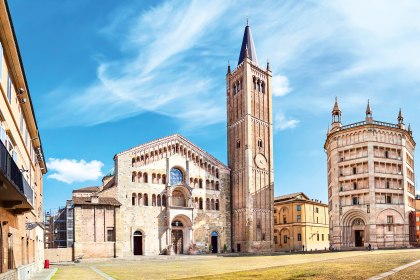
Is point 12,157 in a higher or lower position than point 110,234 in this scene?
higher

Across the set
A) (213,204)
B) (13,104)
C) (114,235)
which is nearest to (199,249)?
(213,204)

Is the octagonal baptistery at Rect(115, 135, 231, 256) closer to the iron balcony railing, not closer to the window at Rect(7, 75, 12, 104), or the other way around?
the window at Rect(7, 75, 12, 104)

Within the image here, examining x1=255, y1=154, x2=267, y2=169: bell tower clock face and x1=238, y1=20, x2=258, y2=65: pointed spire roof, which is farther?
x1=238, y1=20, x2=258, y2=65: pointed spire roof

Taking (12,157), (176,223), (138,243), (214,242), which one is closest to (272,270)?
(12,157)

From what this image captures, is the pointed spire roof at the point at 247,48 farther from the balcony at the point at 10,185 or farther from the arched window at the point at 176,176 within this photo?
the balcony at the point at 10,185

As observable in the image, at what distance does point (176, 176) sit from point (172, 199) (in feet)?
11.3

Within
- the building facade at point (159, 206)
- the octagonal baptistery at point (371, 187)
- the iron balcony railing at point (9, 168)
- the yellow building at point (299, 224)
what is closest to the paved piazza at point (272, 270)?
the iron balcony railing at point (9, 168)

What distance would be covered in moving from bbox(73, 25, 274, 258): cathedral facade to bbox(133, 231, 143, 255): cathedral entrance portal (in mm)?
133

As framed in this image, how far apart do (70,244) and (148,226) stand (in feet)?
35.4

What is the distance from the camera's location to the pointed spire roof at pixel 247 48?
76000 mm

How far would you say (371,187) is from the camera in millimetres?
67125

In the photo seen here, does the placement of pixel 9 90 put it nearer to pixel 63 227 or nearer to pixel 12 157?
→ pixel 12 157

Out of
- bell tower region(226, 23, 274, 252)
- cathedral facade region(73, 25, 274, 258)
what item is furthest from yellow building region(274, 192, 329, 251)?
cathedral facade region(73, 25, 274, 258)

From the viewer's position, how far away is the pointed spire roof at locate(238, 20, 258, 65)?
249ft
